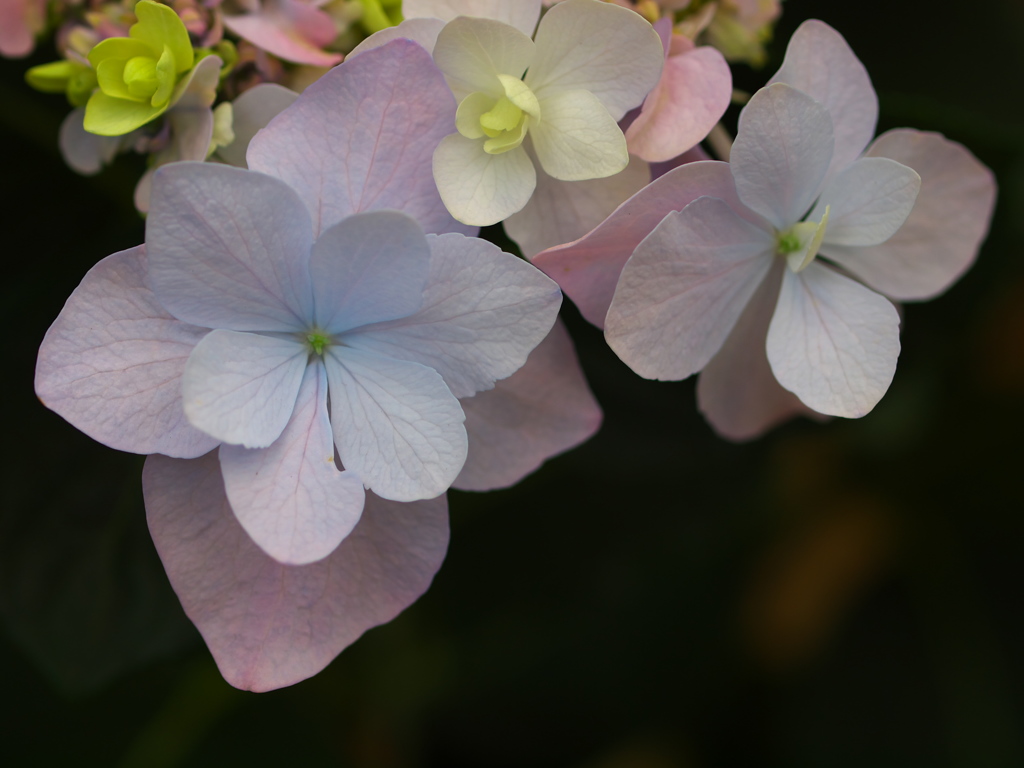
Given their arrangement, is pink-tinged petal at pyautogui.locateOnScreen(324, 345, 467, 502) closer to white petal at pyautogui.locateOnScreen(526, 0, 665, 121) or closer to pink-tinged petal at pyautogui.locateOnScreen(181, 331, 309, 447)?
pink-tinged petal at pyautogui.locateOnScreen(181, 331, 309, 447)

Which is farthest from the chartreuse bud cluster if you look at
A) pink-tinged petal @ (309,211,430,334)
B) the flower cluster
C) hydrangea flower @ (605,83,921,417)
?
hydrangea flower @ (605,83,921,417)

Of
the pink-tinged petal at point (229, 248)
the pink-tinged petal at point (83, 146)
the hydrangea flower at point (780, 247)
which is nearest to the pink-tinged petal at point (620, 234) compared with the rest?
the hydrangea flower at point (780, 247)

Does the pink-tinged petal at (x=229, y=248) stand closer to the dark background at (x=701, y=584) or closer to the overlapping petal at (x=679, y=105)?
the overlapping petal at (x=679, y=105)

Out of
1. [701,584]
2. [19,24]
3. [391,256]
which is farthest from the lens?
[701,584]

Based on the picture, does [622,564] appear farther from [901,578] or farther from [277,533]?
[277,533]

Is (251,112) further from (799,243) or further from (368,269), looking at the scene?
(799,243)

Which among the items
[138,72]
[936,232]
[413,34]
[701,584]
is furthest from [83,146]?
[701,584]
